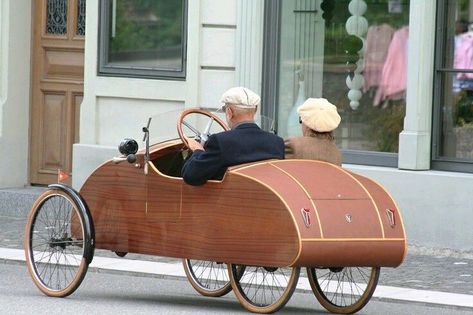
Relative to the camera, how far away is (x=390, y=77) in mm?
14062

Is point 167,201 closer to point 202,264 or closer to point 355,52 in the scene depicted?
point 202,264

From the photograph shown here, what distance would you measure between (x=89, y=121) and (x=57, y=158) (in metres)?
1.13

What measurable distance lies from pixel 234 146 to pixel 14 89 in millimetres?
7039

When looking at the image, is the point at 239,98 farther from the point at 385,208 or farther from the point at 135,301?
A: the point at 135,301

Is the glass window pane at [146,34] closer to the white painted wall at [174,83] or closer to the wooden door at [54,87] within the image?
the white painted wall at [174,83]

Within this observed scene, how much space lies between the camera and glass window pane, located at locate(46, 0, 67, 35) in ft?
52.7

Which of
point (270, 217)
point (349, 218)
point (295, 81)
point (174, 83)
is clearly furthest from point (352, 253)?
point (174, 83)

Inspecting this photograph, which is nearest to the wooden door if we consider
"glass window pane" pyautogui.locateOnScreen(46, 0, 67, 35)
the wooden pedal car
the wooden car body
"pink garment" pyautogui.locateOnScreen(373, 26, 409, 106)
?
"glass window pane" pyautogui.locateOnScreen(46, 0, 67, 35)

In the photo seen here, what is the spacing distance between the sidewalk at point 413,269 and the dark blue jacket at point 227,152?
1757mm

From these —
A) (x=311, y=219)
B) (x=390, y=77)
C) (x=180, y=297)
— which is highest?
(x=390, y=77)

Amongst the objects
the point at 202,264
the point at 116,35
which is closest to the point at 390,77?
the point at 116,35

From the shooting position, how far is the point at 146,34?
596 inches

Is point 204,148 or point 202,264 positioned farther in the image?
point 202,264

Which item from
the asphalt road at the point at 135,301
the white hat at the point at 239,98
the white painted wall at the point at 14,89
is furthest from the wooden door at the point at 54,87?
the white hat at the point at 239,98
